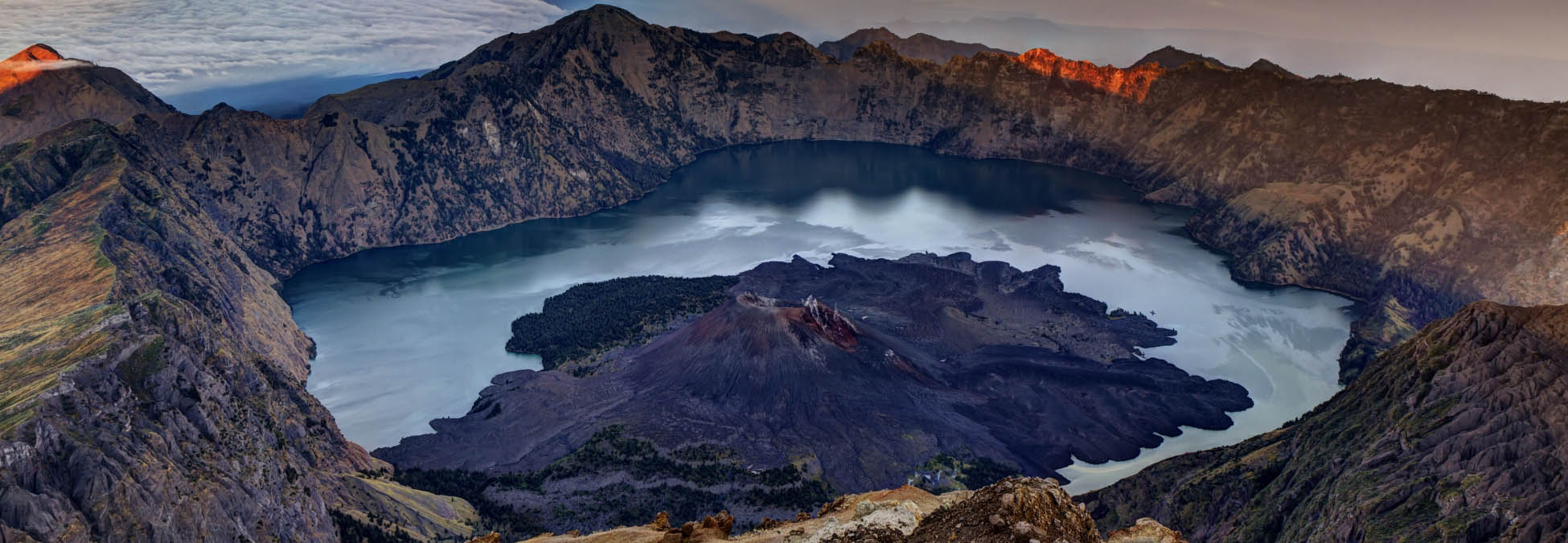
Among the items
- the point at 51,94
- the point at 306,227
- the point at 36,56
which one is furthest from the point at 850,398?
the point at 36,56

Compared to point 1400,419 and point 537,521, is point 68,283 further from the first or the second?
point 1400,419

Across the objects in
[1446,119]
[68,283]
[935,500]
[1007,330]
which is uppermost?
[1446,119]

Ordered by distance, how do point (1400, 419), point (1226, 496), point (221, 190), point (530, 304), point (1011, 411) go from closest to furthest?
1. point (1400, 419)
2. point (1226, 496)
3. point (1011, 411)
4. point (530, 304)
5. point (221, 190)

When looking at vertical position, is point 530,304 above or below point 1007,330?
below

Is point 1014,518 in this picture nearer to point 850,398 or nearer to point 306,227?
point 850,398

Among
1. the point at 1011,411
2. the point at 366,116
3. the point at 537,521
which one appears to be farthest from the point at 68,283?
the point at 366,116

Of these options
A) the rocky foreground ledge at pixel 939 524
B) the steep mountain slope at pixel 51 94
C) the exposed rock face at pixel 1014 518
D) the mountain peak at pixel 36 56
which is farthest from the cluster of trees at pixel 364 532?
the mountain peak at pixel 36 56

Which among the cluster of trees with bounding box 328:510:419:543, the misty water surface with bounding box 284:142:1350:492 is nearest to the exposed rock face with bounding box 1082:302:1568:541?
the misty water surface with bounding box 284:142:1350:492
